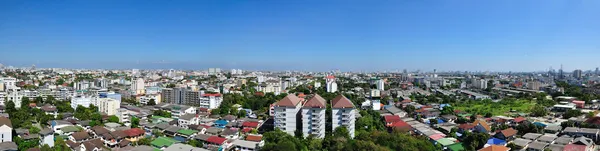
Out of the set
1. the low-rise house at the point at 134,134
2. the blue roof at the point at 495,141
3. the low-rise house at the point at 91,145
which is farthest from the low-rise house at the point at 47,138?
the blue roof at the point at 495,141

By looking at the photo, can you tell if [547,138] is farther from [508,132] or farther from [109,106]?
[109,106]

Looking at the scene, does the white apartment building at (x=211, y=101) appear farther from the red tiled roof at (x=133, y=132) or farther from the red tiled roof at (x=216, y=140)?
the red tiled roof at (x=216, y=140)

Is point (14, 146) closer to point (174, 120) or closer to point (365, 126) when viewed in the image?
point (174, 120)

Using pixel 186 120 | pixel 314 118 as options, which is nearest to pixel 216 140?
pixel 314 118

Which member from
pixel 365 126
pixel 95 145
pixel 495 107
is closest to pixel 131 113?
pixel 95 145

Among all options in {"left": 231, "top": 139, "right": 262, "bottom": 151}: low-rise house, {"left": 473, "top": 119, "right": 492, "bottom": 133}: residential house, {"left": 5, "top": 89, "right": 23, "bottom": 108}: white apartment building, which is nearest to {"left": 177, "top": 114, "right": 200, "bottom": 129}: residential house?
{"left": 231, "top": 139, "right": 262, "bottom": 151}: low-rise house

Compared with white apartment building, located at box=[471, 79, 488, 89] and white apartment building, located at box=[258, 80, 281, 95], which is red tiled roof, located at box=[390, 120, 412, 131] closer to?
white apartment building, located at box=[258, 80, 281, 95]

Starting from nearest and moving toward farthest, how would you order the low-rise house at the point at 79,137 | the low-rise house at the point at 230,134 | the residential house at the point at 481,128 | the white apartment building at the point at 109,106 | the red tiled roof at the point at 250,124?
the low-rise house at the point at 79,137
the low-rise house at the point at 230,134
the residential house at the point at 481,128
the red tiled roof at the point at 250,124
the white apartment building at the point at 109,106
